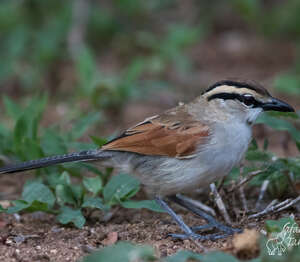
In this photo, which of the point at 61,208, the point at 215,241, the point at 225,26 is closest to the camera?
the point at 215,241

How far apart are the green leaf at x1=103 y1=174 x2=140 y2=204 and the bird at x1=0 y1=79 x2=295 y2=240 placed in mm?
153

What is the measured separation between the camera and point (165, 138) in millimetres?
5254

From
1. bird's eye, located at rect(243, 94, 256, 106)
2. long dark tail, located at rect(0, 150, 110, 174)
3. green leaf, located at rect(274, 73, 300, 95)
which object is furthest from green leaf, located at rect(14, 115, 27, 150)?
green leaf, located at rect(274, 73, 300, 95)

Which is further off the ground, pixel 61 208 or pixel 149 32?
pixel 149 32

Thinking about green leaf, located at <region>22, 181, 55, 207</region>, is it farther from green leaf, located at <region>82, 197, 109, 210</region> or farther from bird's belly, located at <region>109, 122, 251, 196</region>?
bird's belly, located at <region>109, 122, 251, 196</region>

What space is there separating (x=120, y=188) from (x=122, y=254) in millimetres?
1896

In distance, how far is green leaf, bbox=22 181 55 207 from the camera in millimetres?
5305

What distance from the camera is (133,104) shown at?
30.1 feet

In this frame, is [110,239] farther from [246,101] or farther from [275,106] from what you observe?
[275,106]

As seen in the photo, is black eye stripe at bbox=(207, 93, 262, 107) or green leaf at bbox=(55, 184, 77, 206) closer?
black eye stripe at bbox=(207, 93, 262, 107)

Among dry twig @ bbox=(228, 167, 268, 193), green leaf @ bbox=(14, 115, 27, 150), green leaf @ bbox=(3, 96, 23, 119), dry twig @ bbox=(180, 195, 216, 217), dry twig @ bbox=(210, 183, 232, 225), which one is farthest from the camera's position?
green leaf @ bbox=(3, 96, 23, 119)

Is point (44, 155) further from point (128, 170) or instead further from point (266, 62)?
point (266, 62)

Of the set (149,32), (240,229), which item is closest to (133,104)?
(149,32)

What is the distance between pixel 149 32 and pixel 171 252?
6.71 m
